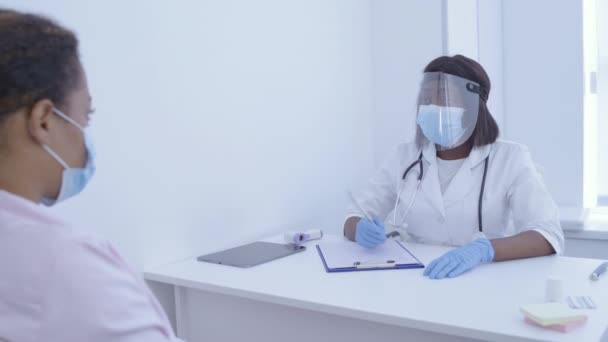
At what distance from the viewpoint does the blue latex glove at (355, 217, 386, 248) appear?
1.63 m

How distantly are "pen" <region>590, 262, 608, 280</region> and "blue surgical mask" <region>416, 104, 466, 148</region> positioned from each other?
0.59 meters

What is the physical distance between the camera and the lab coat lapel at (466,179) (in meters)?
1.80

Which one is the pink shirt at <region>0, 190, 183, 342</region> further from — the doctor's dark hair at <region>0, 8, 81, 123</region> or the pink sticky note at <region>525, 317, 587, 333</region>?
the pink sticky note at <region>525, 317, 587, 333</region>

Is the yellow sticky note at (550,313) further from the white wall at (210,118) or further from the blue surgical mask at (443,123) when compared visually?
the white wall at (210,118)

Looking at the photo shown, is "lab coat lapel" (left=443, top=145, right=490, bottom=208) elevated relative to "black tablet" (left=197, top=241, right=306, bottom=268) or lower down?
elevated

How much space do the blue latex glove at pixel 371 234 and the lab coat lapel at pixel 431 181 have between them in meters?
0.27

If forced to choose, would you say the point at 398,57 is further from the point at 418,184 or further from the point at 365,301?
the point at 365,301

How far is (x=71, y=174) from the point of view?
0.78 metres

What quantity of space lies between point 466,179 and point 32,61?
147cm

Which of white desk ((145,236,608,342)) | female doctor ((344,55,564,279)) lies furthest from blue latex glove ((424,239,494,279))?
female doctor ((344,55,564,279))

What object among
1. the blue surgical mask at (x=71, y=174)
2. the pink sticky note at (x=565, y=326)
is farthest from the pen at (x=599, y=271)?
the blue surgical mask at (x=71, y=174)

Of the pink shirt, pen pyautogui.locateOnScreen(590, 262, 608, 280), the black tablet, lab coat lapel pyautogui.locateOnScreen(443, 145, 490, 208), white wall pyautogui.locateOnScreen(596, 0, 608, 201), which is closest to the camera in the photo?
the pink shirt

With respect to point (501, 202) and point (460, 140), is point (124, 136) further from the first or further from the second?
point (501, 202)

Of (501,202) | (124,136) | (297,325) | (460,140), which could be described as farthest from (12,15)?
(501,202)
